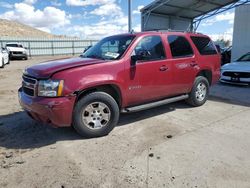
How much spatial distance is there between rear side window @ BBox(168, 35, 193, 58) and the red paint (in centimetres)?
11

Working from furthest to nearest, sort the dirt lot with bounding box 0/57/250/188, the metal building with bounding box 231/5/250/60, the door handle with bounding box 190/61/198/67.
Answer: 1. the metal building with bounding box 231/5/250/60
2. the door handle with bounding box 190/61/198/67
3. the dirt lot with bounding box 0/57/250/188

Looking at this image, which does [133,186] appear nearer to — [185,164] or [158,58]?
[185,164]

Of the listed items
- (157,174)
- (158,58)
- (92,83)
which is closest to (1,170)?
(92,83)

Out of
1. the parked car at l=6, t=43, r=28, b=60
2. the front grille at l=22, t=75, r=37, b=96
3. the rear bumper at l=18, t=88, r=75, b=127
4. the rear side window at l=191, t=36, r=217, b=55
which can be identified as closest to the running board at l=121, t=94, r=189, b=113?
the rear bumper at l=18, t=88, r=75, b=127

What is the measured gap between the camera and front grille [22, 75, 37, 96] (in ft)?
13.1

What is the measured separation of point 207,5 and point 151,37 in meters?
15.7

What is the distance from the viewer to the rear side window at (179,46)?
536cm

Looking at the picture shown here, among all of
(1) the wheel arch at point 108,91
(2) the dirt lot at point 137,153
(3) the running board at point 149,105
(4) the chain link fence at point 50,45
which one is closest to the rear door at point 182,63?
(3) the running board at point 149,105

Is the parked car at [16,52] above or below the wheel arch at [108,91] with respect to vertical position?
above

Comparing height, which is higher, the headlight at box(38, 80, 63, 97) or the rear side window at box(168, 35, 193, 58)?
the rear side window at box(168, 35, 193, 58)

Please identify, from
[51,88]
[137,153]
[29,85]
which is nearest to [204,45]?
[137,153]

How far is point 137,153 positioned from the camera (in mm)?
3691

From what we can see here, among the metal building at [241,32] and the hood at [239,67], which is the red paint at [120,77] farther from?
the metal building at [241,32]

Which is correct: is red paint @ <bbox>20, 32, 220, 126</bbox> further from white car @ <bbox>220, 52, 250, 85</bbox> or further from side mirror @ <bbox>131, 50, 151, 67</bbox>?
white car @ <bbox>220, 52, 250, 85</bbox>
